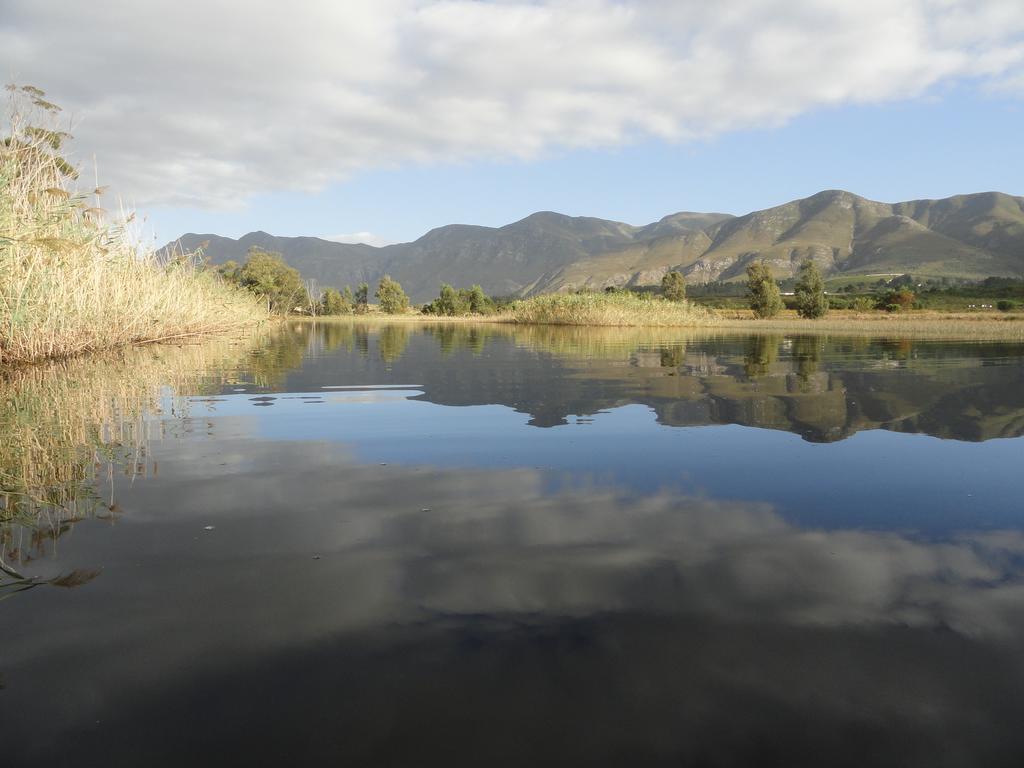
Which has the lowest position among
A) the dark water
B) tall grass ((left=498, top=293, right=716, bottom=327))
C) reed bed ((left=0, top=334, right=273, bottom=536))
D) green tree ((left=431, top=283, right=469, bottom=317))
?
the dark water

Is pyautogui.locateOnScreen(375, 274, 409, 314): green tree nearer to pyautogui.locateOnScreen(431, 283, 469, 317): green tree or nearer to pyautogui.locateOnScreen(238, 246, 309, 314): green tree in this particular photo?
pyautogui.locateOnScreen(431, 283, 469, 317): green tree

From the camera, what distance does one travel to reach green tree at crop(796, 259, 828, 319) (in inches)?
2036

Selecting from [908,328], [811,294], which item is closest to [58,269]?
[908,328]

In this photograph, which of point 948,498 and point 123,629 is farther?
point 948,498

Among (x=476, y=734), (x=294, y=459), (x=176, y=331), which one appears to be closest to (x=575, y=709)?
(x=476, y=734)

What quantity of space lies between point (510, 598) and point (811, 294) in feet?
180

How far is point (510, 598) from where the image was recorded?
2520 millimetres

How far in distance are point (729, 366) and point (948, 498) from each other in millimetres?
8952

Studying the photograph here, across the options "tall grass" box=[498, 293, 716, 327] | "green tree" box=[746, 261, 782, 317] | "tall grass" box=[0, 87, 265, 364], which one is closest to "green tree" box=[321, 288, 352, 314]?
"tall grass" box=[498, 293, 716, 327]

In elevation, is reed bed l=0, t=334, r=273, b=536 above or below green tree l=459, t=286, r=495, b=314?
below

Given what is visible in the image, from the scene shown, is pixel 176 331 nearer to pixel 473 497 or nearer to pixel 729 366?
pixel 729 366

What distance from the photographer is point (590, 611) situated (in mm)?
2410

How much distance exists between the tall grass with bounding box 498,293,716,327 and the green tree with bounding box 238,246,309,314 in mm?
28001

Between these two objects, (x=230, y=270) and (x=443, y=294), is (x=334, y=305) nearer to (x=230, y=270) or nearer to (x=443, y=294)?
(x=230, y=270)
